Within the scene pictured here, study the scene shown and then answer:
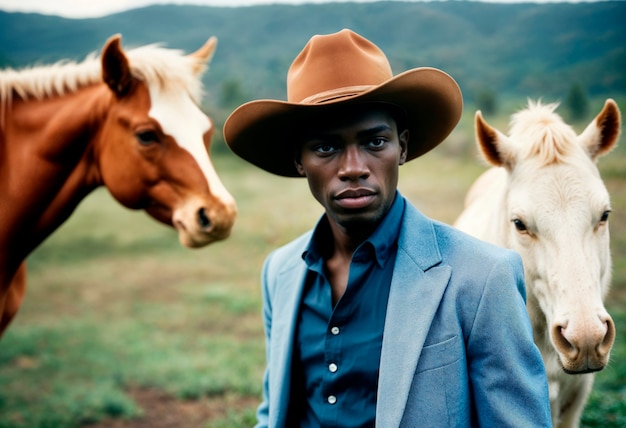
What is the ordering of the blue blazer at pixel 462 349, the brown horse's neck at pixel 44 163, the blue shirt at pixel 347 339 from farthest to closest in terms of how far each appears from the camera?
the brown horse's neck at pixel 44 163 < the blue shirt at pixel 347 339 < the blue blazer at pixel 462 349

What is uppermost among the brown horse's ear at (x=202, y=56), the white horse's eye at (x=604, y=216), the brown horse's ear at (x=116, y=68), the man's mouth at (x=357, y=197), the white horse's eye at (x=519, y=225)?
the brown horse's ear at (x=202, y=56)

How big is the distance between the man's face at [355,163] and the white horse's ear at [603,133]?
1185mm

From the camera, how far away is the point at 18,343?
22.5ft

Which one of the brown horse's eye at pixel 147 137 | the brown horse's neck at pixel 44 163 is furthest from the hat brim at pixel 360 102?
the brown horse's neck at pixel 44 163

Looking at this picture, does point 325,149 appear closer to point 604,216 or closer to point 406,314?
point 406,314

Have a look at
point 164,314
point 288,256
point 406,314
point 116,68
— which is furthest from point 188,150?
point 164,314

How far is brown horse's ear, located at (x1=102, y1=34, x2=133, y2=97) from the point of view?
3.01m

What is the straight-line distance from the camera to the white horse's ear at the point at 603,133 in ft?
7.67

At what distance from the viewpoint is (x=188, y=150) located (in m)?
3.17

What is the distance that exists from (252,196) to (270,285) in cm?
1104

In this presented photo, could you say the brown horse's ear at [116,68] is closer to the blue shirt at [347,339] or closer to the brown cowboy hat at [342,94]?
the brown cowboy hat at [342,94]

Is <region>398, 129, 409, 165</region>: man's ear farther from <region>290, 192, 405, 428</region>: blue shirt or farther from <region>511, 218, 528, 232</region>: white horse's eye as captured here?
<region>511, 218, 528, 232</region>: white horse's eye

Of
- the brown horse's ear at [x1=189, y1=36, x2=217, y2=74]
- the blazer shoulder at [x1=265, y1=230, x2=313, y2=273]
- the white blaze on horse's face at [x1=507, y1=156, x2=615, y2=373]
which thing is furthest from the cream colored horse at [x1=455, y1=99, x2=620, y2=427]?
the brown horse's ear at [x1=189, y1=36, x2=217, y2=74]

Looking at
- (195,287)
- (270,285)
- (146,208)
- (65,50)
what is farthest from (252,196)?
(270,285)
